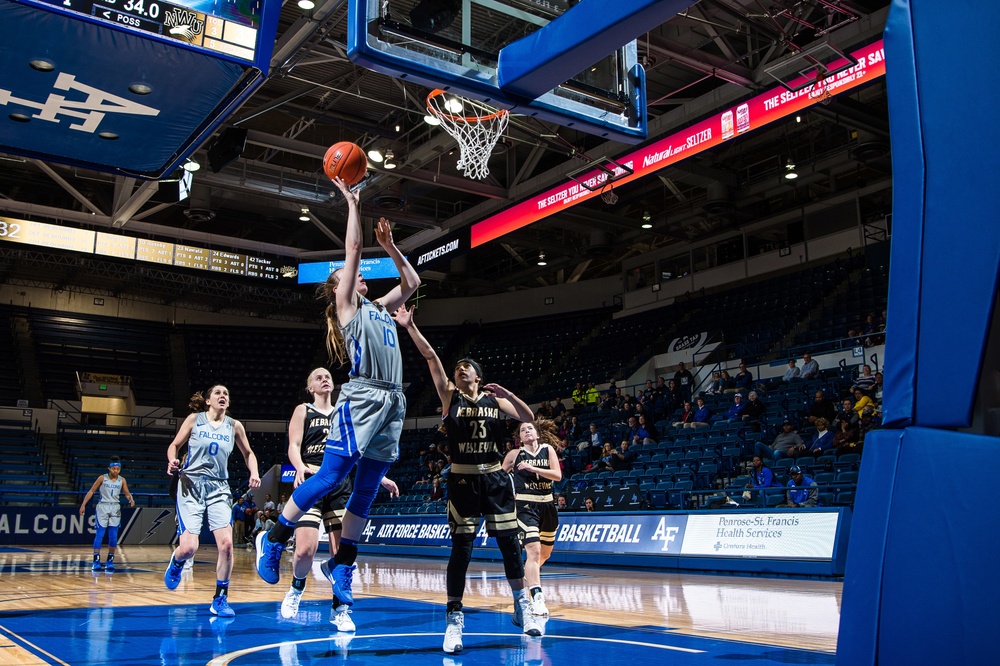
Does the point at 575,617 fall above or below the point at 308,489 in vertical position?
below

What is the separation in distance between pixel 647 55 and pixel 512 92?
10.1 m

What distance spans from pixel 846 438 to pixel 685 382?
7879mm

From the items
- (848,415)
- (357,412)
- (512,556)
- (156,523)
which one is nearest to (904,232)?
(357,412)

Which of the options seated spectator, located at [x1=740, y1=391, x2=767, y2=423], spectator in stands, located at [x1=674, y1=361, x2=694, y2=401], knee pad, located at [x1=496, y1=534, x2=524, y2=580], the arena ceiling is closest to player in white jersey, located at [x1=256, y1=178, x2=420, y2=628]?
knee pad, located at [x1=496, y1=534, x2=524, y2=580]

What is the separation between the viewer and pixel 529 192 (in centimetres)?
2072

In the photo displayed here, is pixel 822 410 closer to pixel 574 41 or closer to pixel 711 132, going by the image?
pixel 711 132

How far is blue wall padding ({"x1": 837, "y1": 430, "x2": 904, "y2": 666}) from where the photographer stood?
2422mm

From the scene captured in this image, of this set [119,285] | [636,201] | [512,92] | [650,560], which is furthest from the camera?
[119,285]

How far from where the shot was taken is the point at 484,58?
6184mm

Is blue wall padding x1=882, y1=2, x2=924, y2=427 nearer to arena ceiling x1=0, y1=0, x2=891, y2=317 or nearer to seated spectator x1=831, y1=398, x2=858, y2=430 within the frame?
arena ceiling x1=0, y1=0, x2=891, y2=317

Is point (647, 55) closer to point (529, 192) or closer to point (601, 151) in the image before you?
point (601, 151)

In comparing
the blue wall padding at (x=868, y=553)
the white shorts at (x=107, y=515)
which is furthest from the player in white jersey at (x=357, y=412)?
the white shorts at (x=107, y=515)

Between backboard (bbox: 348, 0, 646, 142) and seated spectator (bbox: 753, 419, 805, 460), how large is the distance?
9.15 metres

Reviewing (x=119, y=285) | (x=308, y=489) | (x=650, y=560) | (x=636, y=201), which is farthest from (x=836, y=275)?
(x=119, y=285)
